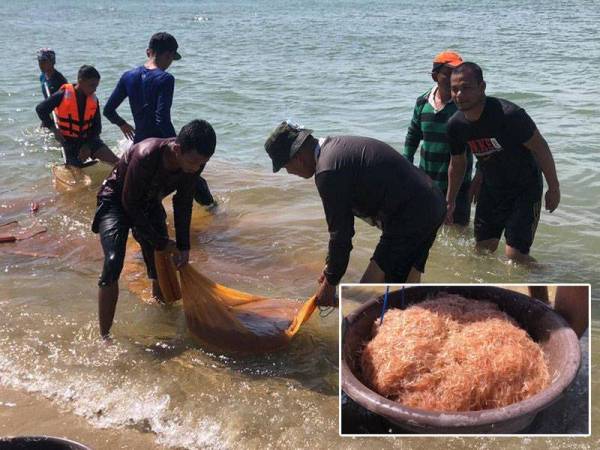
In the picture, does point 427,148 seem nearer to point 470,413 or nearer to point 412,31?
point 470,413

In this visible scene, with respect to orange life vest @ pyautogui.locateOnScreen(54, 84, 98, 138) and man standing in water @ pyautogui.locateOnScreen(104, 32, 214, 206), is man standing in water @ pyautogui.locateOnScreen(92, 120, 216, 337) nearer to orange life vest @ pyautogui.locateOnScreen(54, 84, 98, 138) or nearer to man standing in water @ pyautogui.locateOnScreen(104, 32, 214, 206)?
man standing in water @ pyautogui.locateOnScreen(104, 32, 214, 206)

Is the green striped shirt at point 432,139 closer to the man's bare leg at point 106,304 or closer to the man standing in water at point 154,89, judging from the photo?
the man standing in water at point 154,89

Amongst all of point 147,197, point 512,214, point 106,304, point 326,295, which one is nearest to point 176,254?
point 147,197

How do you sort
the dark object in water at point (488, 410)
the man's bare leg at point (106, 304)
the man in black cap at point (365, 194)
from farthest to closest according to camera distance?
the man's bare leg at point (106, 304) → the man in black cap at point (365, 194) → the dark object in water at point (488, 410)

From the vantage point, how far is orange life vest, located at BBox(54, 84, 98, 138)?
7.61 metres

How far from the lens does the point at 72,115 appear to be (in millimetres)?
7688

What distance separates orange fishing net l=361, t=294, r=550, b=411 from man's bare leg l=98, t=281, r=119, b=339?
210cm

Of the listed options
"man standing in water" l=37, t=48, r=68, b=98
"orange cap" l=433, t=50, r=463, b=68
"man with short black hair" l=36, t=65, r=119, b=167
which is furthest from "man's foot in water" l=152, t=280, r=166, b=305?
"man standing in water" l=37, t=48, r=68, b=98

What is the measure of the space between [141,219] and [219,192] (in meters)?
3.97

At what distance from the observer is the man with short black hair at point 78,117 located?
7.42m

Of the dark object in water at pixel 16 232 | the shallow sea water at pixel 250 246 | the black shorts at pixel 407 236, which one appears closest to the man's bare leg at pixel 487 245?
the shallow sea water at pixel 250 246

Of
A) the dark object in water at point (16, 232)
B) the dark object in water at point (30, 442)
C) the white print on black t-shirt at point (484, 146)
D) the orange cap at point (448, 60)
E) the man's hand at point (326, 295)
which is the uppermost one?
the orange cap at point (448, 60)

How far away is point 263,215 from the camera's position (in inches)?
289

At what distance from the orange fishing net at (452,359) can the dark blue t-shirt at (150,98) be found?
12.0ft
